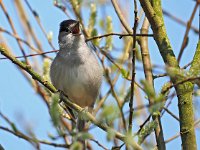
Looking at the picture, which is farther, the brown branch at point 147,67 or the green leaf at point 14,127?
the brown branch at point 147,67

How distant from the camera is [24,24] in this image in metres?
4.36

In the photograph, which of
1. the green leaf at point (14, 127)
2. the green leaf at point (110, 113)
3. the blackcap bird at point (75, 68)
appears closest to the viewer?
the green leaf at point (110, 113)

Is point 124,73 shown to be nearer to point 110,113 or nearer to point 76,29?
point 110,113

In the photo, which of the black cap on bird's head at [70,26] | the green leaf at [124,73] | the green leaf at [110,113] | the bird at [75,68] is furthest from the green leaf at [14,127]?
the black cap on bird's head at [70,26]

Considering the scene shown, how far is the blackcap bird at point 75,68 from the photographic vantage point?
13.9 ft

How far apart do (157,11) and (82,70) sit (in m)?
1.43

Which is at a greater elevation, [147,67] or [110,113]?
[147,67]

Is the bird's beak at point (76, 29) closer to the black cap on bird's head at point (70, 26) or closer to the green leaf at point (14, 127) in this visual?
the black cap on bird's head at point (70, 26)

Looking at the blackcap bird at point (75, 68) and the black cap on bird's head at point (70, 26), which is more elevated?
the black cap on bird's head at point (70, 26)

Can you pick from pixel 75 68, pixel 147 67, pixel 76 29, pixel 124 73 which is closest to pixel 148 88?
pixel 124 73

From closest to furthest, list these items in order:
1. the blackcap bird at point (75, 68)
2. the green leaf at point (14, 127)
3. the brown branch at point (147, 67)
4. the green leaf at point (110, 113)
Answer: the green leaf at point (110, 113)
the green leaf at point (14, 127)
the brown branch at point (147, 67)
the blackcap bird at point (75, 68)

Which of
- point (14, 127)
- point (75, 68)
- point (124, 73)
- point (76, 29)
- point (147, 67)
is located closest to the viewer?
point (14, 127)

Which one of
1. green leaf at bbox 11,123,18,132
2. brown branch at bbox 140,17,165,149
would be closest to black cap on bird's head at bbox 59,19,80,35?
brown branch at bbox 140,17,165,149

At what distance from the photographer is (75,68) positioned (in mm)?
4234
